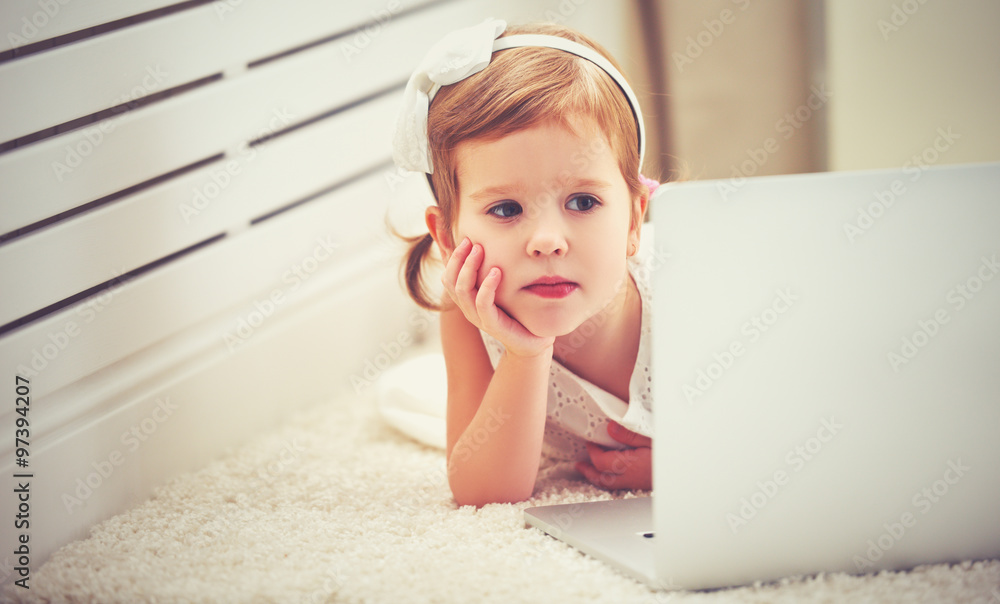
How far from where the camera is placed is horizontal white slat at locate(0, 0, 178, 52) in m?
0.85

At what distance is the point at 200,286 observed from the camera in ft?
3.74

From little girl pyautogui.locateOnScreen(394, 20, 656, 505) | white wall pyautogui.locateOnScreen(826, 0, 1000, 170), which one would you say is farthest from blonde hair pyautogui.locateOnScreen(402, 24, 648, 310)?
white wall pyautogui.locateOnScreen(826, 0, 1000, 170)

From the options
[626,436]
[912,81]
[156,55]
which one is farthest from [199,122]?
[912,81]

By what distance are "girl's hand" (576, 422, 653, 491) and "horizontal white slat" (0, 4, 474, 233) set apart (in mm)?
709

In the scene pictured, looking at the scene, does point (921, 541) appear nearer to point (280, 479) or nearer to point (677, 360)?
point (677, 360)

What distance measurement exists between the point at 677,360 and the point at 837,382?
0.45 ft

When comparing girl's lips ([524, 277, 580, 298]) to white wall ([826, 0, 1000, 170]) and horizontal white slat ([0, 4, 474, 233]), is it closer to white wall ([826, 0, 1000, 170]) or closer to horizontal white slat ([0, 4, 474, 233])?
horizontal white slat ([0, 4, 474, 233])

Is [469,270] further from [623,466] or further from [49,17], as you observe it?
[49,17]

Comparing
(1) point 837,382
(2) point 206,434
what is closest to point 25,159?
(2) point 206,434

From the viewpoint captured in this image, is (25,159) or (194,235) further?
(194,235)

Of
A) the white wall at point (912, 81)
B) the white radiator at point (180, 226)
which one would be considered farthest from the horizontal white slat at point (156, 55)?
the white wall at point (912, 81)

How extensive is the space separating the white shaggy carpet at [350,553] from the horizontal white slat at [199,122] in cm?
39

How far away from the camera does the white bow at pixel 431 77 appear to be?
2.91ft

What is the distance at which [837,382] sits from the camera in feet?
2.07
